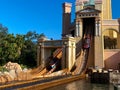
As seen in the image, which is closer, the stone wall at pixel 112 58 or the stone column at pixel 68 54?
the stone column at pixel 68 54

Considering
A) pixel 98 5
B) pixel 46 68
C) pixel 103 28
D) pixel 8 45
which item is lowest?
pixel 46 68

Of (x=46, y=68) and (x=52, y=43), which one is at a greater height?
(x=52, y=43)

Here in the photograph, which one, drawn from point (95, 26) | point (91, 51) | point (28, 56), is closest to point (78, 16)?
point (95, 26)

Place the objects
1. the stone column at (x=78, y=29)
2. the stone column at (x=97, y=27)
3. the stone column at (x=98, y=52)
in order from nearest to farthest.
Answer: the stone column at (x=98, y=52)
the stone column at (x=97, y=27)
the stone column at (x=78, y=29)

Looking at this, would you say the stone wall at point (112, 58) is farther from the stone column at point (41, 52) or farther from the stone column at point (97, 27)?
the stone column at point (41, 52)

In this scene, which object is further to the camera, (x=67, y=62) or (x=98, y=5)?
(x=98, y=5)

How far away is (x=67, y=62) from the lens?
4253cm

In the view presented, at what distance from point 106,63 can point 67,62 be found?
9.43 meters

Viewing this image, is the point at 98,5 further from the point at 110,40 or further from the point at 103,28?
the point at 110,40

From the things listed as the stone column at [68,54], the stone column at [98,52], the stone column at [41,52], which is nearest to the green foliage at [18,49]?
the stone column at [41,52]

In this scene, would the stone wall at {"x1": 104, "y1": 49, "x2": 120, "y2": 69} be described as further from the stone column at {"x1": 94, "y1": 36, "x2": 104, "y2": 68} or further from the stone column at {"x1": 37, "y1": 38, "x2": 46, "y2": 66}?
the stone column at {"x1": 37, "y1": 38, "x2": 46, "y2": 66}

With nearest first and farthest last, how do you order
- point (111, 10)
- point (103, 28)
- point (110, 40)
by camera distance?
point (103, 28), point (110, 40), point (111, 10)

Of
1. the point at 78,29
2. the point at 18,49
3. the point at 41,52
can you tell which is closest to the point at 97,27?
the point at 78,29

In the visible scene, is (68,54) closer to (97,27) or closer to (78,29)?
(78,29)
